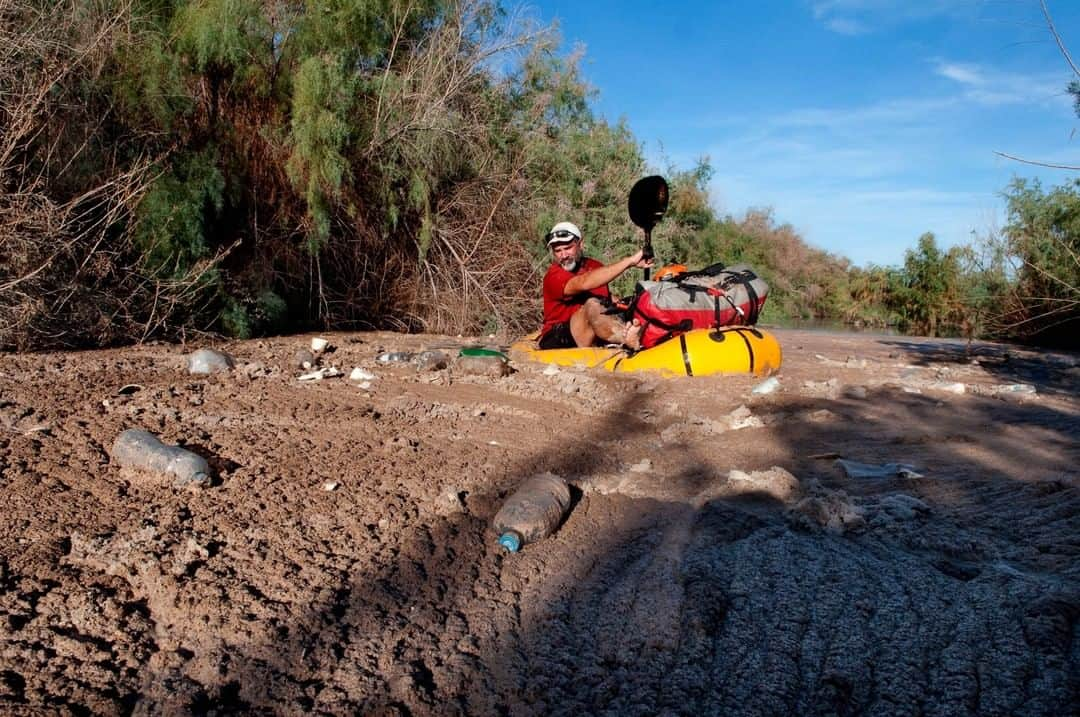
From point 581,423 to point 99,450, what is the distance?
102 inches

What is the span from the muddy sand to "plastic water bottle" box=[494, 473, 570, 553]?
5 cm

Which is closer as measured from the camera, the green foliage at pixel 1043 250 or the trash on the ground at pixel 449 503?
the trash on the ground at pixel 449 503

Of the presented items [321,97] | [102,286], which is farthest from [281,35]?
[102,286]

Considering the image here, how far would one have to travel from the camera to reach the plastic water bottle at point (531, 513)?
2707mm

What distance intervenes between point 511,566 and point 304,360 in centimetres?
395

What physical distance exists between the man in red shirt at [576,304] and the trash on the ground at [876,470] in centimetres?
271

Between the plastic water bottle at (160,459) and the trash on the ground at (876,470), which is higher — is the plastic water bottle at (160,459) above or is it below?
below

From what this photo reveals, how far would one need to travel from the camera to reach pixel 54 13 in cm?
589

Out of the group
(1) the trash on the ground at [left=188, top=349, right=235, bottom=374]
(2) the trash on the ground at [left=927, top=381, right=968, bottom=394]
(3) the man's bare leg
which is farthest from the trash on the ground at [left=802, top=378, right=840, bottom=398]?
(1) the trash on the ground at [left=188, top=349, right=235, bottom=374]

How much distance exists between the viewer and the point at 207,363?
5.14 meters

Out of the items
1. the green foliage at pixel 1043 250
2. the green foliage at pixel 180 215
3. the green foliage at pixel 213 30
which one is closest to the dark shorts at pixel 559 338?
the green foliage at pixel 180 215

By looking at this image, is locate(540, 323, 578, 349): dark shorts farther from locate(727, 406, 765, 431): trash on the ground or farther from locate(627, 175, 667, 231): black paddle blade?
locate(727, 406, 765, 431): trash on the ground

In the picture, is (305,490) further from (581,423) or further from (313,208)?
(313,208)

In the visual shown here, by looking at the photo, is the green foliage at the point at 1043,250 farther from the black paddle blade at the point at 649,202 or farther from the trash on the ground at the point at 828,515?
the trash on the ground at the point at 828,515
